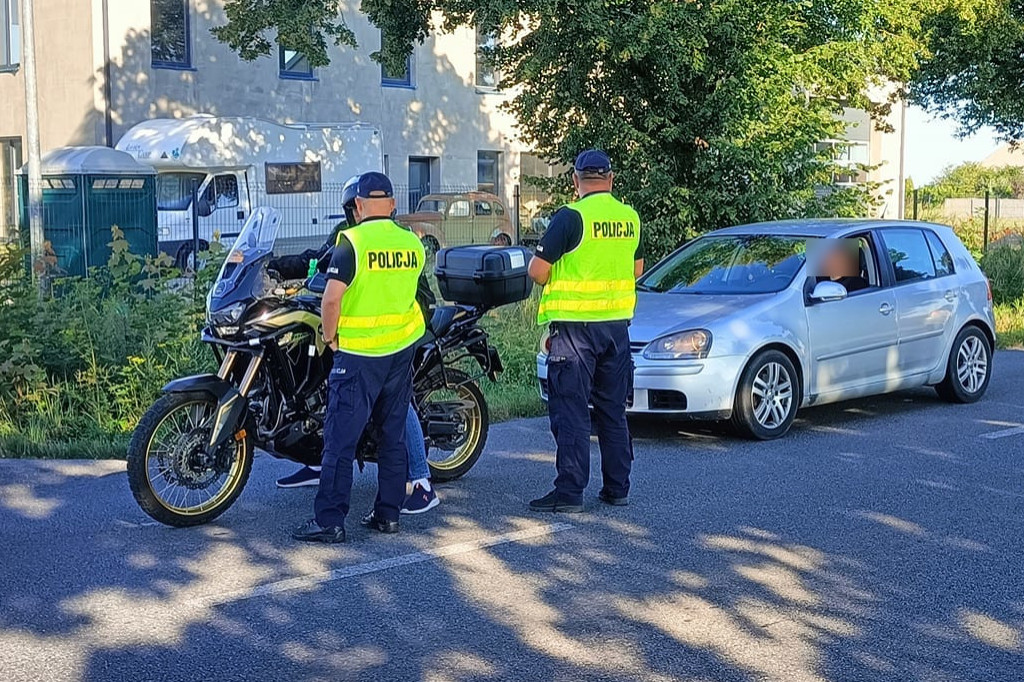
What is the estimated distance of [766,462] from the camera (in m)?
8.30

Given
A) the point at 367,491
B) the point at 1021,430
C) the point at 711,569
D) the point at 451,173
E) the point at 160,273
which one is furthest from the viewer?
the point at 451,173

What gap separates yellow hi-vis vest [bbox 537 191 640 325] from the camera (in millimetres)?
6879

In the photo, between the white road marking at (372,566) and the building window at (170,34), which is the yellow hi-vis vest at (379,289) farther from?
the building window at (170,34)

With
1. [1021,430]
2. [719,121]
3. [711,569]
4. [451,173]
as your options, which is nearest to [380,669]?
[711,569]

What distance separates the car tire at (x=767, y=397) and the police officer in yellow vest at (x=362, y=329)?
320 cm

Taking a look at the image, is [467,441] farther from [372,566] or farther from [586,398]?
[372,566]

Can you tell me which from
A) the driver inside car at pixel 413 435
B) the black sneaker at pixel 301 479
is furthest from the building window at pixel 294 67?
the driver inside car at pixel 413 435

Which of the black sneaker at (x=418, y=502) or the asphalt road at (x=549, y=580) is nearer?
the asphalt road at (x=549, y=580)

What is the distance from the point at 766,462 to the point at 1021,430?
2344 mm

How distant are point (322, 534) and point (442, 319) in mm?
1632

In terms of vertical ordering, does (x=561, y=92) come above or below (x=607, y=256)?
above

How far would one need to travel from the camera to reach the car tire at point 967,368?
415 inches

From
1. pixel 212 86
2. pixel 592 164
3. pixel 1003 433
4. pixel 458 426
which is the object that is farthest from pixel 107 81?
pixel 592 164

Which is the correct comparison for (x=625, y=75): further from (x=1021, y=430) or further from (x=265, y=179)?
(x=265, y=179)
